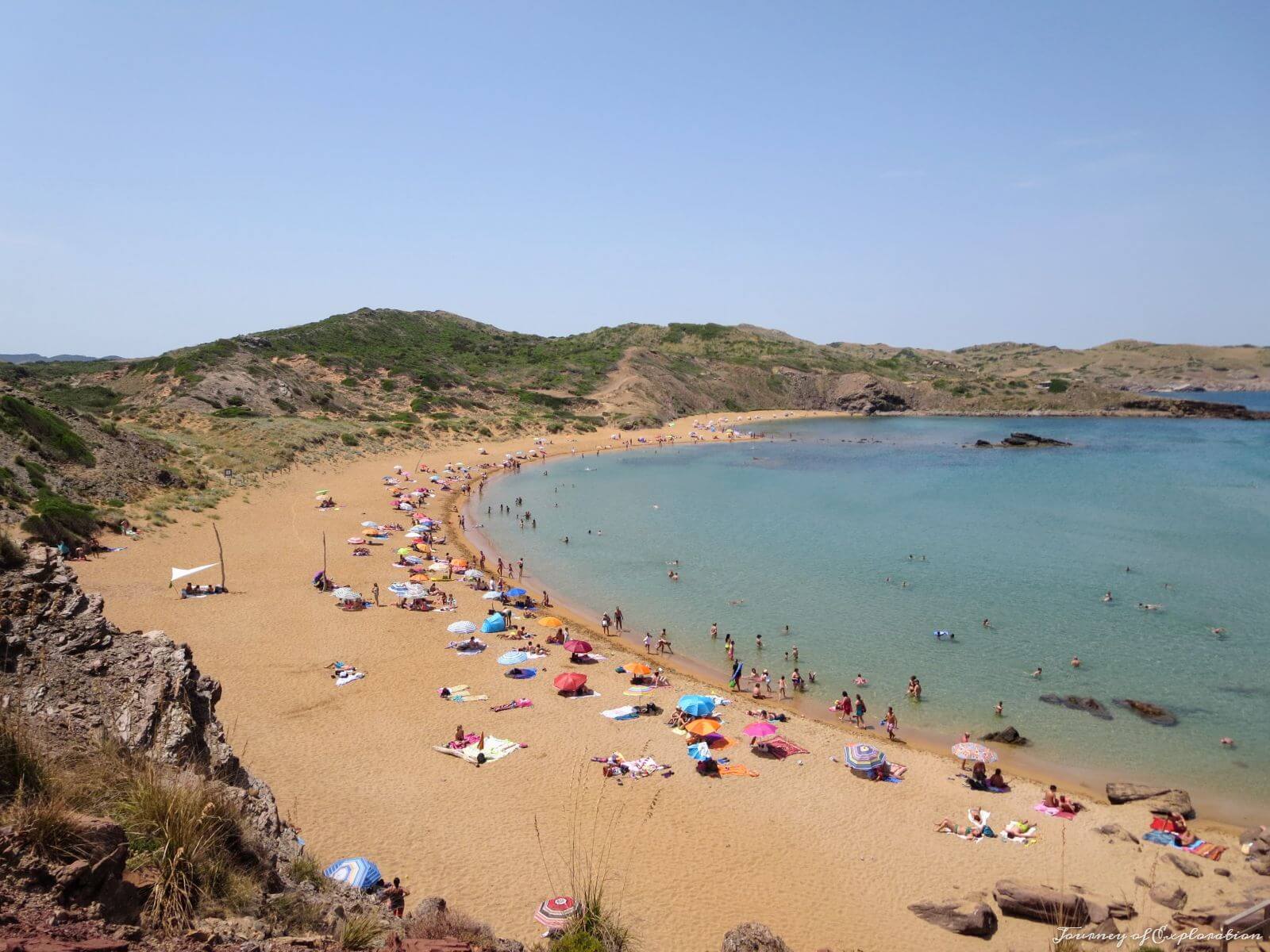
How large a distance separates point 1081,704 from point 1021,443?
7418 centimetres

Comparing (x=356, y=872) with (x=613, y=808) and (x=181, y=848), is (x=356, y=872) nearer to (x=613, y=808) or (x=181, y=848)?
(x=613, y=808)

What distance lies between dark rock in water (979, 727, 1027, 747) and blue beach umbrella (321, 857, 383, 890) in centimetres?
1582

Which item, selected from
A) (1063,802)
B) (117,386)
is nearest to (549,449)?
(117,386)

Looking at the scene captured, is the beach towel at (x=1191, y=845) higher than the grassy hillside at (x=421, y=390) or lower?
lower

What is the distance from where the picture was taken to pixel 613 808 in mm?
15312

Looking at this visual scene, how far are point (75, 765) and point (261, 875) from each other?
1.83 meters

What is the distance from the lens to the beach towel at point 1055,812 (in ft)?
51.5

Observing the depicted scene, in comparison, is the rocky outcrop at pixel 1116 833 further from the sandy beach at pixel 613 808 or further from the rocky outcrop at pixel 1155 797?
the rocky outcrop at pixel 1155 797

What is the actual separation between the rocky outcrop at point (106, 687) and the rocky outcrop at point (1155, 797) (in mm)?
17421

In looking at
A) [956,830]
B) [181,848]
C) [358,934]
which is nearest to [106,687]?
[181,848]

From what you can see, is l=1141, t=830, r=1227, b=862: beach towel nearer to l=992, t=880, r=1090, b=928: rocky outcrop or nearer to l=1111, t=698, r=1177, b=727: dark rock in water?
l=992, t=880, r=1090, b=928: rocky outcrop

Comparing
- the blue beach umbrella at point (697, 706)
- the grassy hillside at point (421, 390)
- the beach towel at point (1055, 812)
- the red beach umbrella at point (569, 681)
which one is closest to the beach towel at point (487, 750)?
the red beach umbrella at point (569, 681)

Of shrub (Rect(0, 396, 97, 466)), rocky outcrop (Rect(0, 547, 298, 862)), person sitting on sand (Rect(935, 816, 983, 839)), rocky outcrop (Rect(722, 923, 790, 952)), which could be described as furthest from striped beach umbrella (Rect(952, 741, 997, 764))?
shrub (Rect(0, 396, 97, 466))

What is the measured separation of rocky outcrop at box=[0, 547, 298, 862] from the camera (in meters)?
7.20
